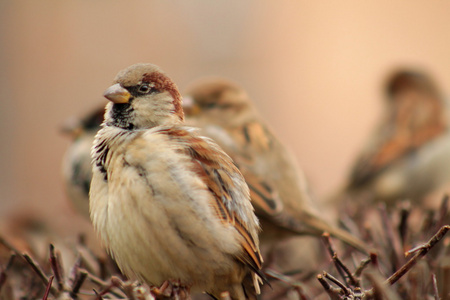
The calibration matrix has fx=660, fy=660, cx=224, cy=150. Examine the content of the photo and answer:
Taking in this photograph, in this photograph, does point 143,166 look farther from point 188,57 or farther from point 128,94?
point 188,57

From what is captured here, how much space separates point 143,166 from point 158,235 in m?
0.15

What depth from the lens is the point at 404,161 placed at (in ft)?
13.2

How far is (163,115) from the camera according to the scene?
1.43 meters

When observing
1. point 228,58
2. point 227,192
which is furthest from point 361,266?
point 228,58

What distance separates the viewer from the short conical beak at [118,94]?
135 centimetres

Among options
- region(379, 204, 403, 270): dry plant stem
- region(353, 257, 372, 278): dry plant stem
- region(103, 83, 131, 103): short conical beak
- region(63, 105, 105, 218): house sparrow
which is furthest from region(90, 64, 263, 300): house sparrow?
region(63, 105, 105, 218): house sparrow

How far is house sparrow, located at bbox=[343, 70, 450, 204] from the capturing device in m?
4.00

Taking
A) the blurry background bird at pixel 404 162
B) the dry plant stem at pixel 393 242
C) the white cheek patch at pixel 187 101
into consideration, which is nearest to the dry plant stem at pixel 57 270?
the dry plant stem at pixel 393 242

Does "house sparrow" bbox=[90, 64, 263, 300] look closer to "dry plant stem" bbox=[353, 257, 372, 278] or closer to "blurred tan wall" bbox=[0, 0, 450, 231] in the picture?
"dry plant stem" bbox=[353, 257, 372, 278]

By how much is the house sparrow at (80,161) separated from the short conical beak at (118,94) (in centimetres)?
152

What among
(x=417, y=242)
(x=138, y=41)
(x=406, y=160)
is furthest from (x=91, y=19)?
(x=417, y=242)

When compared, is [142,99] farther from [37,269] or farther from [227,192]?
[37,269]

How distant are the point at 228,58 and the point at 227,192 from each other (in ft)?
25.6

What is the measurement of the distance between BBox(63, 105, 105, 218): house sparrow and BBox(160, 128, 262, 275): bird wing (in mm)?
1533
